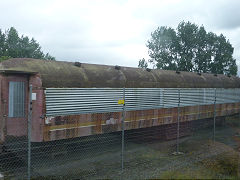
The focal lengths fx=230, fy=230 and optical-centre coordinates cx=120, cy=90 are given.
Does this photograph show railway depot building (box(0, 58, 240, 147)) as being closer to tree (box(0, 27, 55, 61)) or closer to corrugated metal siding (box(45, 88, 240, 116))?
corrugated metal siding (box(45, 88, 240, 116))

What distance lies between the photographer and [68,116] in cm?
690

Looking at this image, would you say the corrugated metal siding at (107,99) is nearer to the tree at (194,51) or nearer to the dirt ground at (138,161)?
the dirt ground at (138,161)

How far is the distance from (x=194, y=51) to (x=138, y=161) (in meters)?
24.2

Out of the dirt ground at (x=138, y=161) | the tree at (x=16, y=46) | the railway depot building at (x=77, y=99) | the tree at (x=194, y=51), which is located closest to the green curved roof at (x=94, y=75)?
the railway depot building at (x=77, y=99)

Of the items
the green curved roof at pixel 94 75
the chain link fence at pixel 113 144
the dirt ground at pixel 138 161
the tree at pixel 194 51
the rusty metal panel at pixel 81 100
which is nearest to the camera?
the dirt ground at pixel 138 161

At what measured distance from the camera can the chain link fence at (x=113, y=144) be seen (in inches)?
257

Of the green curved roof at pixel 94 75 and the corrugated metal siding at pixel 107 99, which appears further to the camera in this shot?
the green curved roof at pixel 94 75

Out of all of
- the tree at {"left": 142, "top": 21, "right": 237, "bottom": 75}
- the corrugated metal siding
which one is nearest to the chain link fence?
the corrugated metal siding

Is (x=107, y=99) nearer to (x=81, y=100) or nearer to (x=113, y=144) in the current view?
(x=81, y=100)

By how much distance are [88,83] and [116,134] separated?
3.55 meters

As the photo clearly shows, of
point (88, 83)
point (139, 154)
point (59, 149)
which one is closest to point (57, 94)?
point (88, 83)

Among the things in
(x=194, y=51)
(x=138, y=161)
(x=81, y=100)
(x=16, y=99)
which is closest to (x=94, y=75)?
(x=81, y=100)

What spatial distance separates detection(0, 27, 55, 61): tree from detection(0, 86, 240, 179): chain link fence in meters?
26.6

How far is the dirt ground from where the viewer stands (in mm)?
6309
